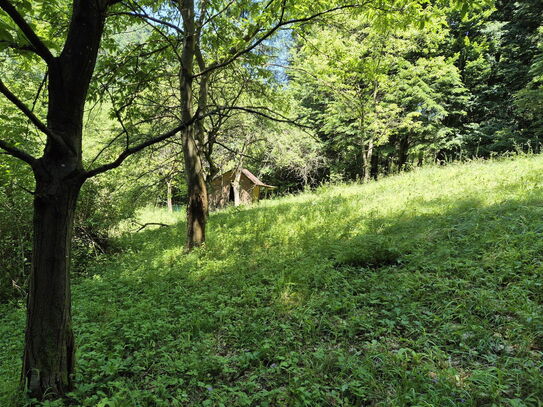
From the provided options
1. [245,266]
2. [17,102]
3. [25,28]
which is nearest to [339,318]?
[245,266]

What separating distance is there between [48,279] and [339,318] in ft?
9.07

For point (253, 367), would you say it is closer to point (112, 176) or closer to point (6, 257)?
point (6, 257)

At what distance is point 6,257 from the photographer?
638 centimetres

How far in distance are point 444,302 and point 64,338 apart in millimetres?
3586

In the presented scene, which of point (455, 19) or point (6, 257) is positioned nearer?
point (6, 257)

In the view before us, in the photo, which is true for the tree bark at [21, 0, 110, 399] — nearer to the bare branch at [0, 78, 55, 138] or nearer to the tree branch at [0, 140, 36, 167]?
the tree branch at [0, 140, 36, 167]

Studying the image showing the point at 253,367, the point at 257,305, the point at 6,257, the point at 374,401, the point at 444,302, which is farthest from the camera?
the point at 6,257

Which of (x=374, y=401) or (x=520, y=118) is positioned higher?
(x=520, y=118)

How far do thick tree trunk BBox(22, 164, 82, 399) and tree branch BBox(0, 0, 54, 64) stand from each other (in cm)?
80

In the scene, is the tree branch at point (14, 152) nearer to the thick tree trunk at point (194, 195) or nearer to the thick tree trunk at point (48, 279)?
the thick tree trunk at point (48, 279)

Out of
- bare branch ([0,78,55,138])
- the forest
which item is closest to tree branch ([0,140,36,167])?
the forest

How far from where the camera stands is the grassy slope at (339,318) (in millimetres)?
2433

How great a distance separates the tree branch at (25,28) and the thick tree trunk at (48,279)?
2.61ft

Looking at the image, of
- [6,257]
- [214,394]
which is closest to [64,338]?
[214,394]
